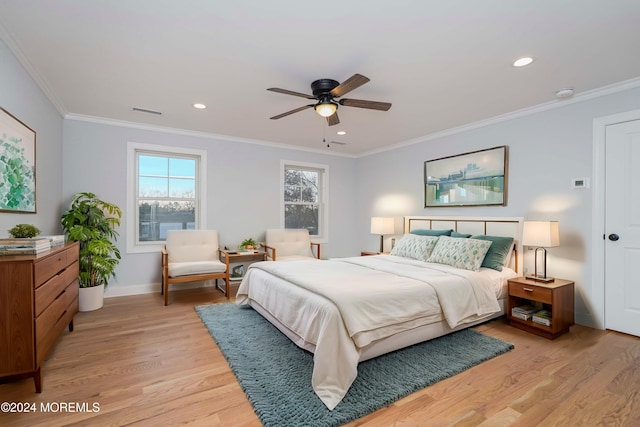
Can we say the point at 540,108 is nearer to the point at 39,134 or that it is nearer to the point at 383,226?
the point at 383,226

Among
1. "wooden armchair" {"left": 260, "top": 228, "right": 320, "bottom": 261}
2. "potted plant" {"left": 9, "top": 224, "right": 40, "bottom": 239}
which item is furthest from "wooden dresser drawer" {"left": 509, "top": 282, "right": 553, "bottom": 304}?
"potted plant" {"left": 9, "top": 224, "right": 40, "bottom": 239}

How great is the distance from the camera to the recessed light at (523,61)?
2.47 metres

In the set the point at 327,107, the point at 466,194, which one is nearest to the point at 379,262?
the point at 466,194

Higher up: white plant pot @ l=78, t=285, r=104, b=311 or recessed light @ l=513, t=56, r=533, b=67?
recessed light @ l=513, t=56, r=533, b=67

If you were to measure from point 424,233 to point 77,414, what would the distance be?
4.01 metres

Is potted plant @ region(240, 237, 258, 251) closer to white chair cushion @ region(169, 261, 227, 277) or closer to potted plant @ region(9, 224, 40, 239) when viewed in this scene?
white chair cushion @ region(169, 261, 227, 277)

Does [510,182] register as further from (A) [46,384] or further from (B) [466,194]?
(A) [46,384]

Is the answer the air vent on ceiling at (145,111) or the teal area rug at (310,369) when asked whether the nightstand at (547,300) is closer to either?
the teal area rug at (310,369)

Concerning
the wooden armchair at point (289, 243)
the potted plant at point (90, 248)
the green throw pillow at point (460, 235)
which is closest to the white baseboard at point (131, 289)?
the potted plant at point (90, 248)

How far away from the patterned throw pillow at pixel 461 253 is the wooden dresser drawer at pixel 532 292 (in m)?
0.40

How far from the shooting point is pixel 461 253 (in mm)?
3451

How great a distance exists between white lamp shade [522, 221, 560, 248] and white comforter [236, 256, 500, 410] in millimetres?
652

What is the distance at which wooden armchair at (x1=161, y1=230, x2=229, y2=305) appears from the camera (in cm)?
394

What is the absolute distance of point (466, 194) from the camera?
170 inches
